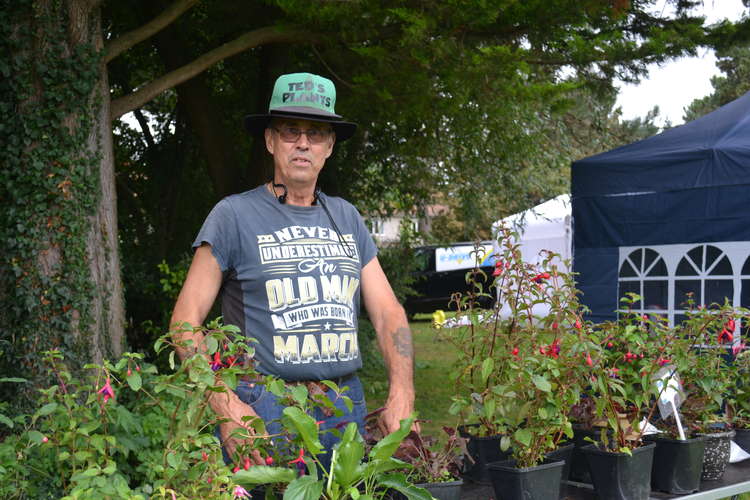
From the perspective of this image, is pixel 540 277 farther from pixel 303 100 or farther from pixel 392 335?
pixel 303 100

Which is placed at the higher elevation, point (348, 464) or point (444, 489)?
point (348, 464)

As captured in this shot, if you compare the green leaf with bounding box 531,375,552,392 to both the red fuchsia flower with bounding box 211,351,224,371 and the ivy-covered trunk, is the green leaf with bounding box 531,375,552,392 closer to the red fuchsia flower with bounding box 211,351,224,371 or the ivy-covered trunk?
the red fuchsia flower with bounding box 211,351,224,371

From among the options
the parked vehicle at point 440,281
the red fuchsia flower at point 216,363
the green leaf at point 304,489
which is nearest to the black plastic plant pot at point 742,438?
the green leaf at point 304,489

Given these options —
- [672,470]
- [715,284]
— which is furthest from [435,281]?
[672,470]

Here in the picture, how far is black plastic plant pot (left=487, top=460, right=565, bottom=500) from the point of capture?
6.06 feet

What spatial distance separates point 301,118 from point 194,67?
369 centimetres

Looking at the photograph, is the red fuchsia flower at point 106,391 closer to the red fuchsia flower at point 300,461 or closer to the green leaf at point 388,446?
the red fuchsia flower at point 300,461

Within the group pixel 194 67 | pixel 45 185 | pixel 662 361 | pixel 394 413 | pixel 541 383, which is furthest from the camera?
pixel 194 67

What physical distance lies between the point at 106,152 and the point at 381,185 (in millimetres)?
4314

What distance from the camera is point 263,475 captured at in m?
1.49


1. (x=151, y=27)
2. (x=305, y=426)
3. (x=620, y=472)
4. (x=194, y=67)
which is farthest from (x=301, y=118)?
(x=194, y=67)

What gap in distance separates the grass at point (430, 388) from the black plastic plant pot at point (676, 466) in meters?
2.75

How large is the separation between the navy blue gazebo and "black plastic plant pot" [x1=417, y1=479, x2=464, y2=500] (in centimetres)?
433

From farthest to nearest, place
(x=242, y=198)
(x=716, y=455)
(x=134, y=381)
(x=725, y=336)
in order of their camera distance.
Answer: (x=725, y=336)
(x=716, y=455)
(x=242, y=198)
(x=134, y=381)
